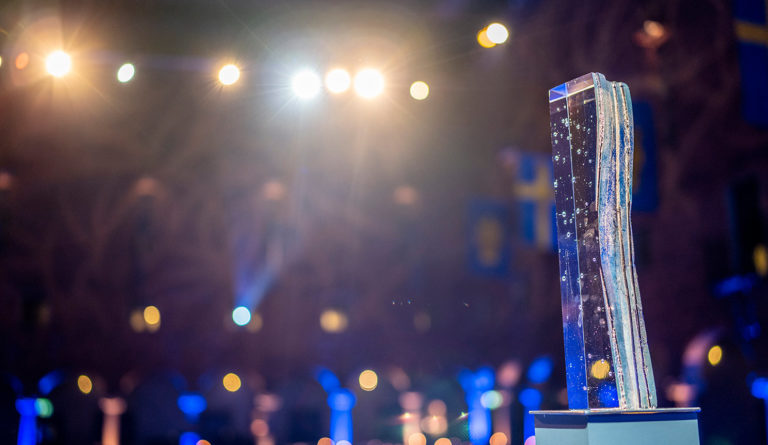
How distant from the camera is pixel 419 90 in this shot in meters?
9.59

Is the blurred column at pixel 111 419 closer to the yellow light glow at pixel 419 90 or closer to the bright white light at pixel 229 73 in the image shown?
the bright white light at pixel 229 73

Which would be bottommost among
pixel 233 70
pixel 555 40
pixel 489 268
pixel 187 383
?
pixel 187 383

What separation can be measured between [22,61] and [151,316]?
13.3 ft

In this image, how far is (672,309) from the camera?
7.47 metres

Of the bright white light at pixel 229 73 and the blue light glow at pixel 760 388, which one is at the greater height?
the bright white light at pixel 229 73

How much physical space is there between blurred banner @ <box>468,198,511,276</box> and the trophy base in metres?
8.64

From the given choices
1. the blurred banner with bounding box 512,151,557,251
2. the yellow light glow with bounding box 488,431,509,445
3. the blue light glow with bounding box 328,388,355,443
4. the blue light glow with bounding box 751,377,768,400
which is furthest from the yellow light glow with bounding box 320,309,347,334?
the blue light glow with bounding box 751,377,768,400

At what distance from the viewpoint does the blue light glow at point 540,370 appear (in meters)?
9.90

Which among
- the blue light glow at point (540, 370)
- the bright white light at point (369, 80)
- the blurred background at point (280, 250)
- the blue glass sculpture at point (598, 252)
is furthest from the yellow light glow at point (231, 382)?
the blue glass sculpture at point (598, 252)

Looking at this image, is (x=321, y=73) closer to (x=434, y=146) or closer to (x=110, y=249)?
(x=434, y=146)

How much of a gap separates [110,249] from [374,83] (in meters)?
4.95

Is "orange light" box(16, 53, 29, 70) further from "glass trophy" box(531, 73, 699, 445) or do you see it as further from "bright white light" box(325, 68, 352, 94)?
"glass trophy" box(531, 73, 699, 445)

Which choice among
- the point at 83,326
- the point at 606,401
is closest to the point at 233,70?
the point at 83,326

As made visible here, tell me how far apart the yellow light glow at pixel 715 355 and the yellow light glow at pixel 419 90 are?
4686 millimetres
